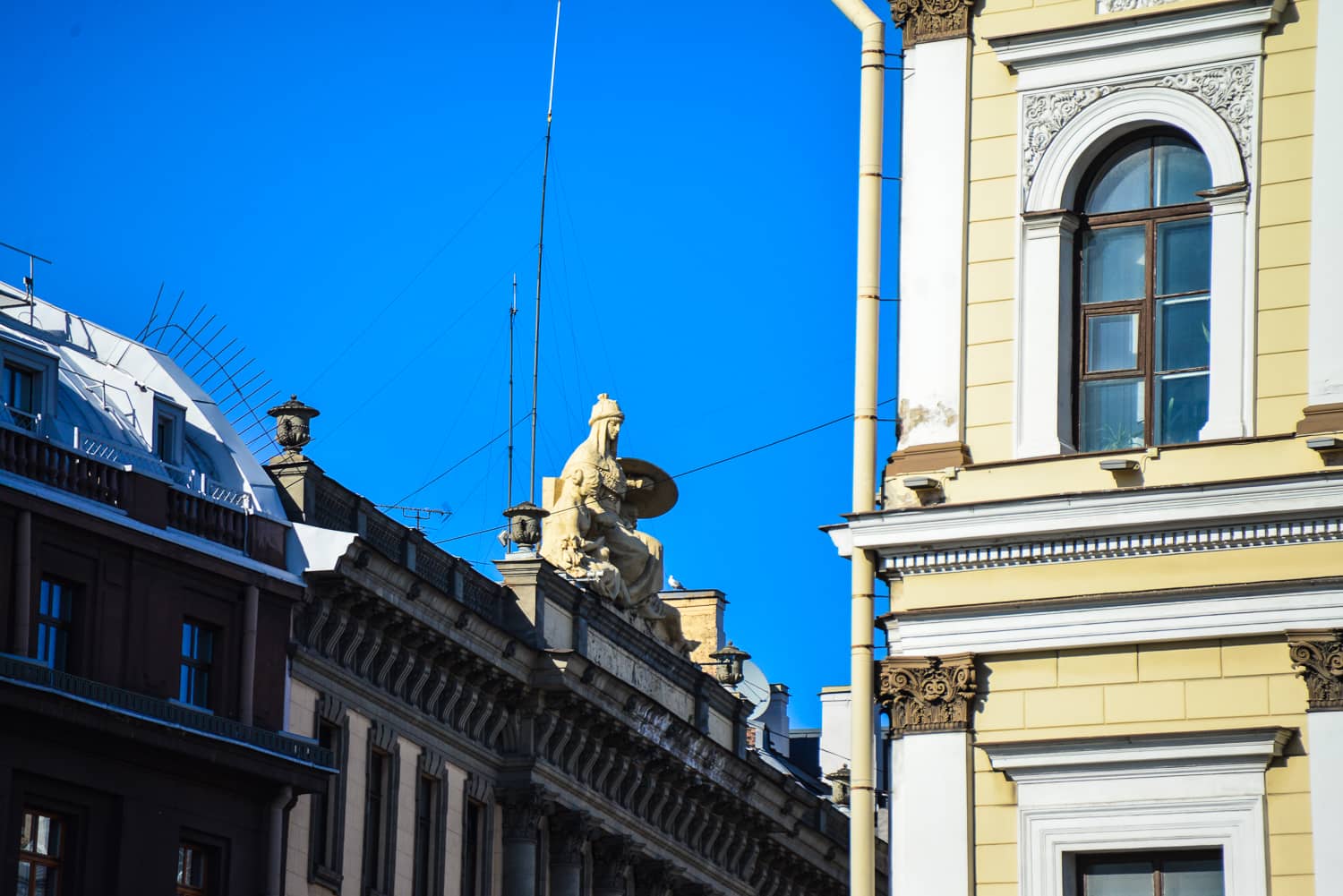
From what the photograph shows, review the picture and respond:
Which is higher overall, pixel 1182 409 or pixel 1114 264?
pixel 1114 264

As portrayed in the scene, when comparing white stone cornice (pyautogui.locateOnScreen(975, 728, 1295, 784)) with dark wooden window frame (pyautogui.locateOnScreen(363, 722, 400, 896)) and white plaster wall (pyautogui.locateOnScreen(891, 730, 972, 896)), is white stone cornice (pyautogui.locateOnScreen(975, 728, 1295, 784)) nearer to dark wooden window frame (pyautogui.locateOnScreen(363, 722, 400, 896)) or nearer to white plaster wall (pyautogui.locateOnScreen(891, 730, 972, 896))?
white plaster wall (pyautogui.locateOnScreen(891, 730, 972, 896))

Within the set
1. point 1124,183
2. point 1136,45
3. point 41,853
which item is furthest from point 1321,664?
point 41,853

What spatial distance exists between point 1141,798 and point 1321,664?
6.41 feet

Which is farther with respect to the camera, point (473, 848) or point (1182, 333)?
Result: point (473, 848)

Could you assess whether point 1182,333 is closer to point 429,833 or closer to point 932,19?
point 932,19

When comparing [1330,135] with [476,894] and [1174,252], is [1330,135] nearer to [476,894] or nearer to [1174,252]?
[1174,252]

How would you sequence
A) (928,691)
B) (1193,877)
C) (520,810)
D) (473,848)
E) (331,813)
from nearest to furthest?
(1193,877) → (928,691) → (331,813) → (473,848) → (520,810)

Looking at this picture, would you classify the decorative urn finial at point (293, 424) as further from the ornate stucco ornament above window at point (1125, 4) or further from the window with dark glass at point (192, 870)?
the ornate stucco ornament above window at point (1125, 4)

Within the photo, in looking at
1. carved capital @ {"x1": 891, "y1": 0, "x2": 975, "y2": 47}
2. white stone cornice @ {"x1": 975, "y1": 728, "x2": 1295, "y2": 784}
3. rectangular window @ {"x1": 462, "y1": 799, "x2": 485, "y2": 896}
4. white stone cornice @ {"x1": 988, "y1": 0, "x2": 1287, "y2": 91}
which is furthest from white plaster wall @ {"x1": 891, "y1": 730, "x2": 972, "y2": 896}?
rectangular window @ {"x1": 462, "y1": 799, "x2": 485, "y2": 896}

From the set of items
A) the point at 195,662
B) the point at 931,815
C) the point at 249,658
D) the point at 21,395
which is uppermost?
the point at 21,395

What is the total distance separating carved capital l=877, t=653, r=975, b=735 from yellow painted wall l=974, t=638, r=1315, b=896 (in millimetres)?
195

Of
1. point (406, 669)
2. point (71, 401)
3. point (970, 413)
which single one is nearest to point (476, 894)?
point (406, 669)

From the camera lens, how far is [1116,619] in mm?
27500

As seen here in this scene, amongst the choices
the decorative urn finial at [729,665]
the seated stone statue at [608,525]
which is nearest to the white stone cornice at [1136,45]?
the seated stone statue at [608,525]
